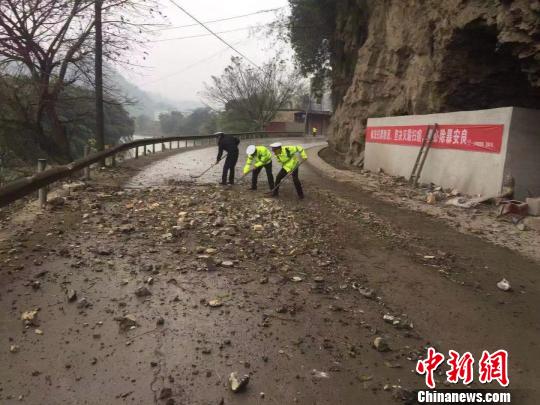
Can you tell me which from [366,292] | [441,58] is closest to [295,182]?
[366,292]

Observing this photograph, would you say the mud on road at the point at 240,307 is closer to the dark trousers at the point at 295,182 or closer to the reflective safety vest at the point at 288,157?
the dark trousers at the point at 295,182

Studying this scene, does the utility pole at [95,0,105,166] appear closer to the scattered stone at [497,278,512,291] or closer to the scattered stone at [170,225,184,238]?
the scattered stone at [170,225,184,238]

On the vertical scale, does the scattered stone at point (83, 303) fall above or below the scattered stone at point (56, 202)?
below

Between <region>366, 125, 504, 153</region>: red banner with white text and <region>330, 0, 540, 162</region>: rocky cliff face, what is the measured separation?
119cm

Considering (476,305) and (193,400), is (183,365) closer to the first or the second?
(193,400)

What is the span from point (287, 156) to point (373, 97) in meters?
10.8

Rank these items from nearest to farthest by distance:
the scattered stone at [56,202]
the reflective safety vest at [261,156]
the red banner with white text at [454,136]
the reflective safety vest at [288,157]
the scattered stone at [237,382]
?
the scattered stone at [237,382] → the scattered stone at [56,202] → the red banner with white text at [454,136] → the reflective safety vest at [288,157] → the reflective safety vest at [261,156]

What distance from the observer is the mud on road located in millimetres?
3004

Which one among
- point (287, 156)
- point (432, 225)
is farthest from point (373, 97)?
point (432, 225)

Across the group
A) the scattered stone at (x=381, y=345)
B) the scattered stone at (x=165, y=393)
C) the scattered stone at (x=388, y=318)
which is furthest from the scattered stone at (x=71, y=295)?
the scattered stone at (x=388, y=318)

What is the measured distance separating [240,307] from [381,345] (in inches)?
55.4

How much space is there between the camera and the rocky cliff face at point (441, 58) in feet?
28.8

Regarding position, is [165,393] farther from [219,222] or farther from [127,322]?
[219,222]

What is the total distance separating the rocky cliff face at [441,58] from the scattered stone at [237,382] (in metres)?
8.67
